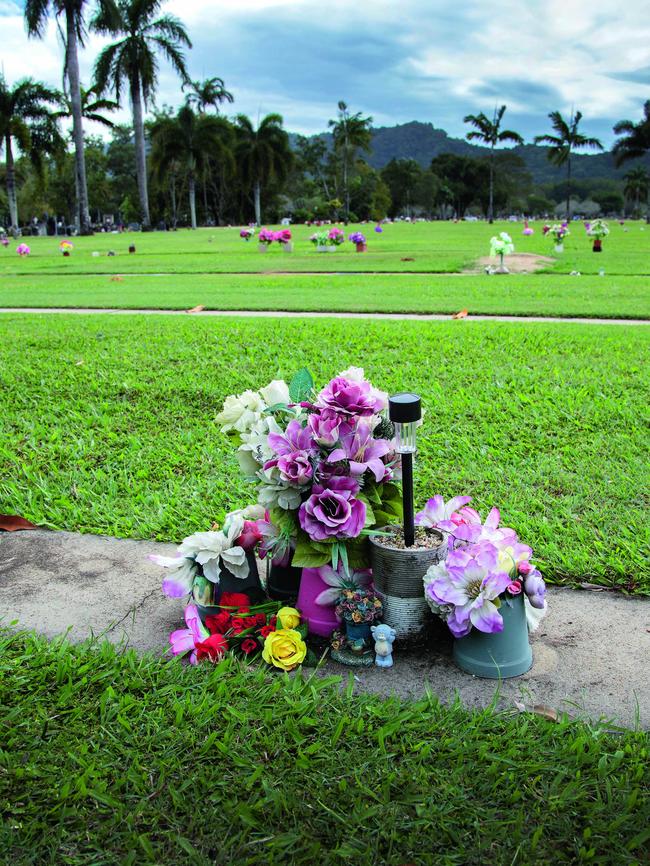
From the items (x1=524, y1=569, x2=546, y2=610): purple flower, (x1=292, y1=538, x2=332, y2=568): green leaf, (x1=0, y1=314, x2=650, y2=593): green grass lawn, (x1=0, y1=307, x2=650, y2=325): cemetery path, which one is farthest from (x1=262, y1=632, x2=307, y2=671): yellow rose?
(x1=0, y1=307, x2=650, y2=325): cemetery path

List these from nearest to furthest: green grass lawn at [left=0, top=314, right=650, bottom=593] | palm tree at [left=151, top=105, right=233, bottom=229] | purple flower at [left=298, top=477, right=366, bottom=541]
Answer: purple flower at [left=298, top=477, right=366, bottom=541]
green grass lawn at [left=0, top=314, right=650, bottom=593]
palm tree at [left=151, top=105, right=233, bottom=229]

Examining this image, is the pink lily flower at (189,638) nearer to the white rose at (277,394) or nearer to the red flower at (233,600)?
the red flower at (233,600)

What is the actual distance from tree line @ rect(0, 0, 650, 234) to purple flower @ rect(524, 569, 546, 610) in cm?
3551

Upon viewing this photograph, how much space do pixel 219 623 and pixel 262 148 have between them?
5257 cm

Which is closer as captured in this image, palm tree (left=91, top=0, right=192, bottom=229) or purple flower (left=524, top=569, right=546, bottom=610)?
purple flower (left=524, top=569, right=546, bottom=610)

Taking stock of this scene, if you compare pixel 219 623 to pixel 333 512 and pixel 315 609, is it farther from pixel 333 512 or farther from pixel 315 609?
pixel 333 512

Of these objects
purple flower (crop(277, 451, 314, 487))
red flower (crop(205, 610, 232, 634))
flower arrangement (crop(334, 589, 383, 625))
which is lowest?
red flower (crop(205, 610, 232, 634))

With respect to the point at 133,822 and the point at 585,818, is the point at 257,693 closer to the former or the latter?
Result: the point at 133,822

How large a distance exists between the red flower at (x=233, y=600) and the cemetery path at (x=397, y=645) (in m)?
0.20

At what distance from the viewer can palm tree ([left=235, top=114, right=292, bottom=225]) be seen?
167 feet

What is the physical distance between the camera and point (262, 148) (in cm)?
5109

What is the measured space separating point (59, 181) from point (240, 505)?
7275 cm

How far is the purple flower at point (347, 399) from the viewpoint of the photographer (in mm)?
2242

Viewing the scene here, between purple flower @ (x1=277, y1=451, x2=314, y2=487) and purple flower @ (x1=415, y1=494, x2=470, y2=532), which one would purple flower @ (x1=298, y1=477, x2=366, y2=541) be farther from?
purple flower @ (x1=415, y1=494, x2=470, y2=532)
